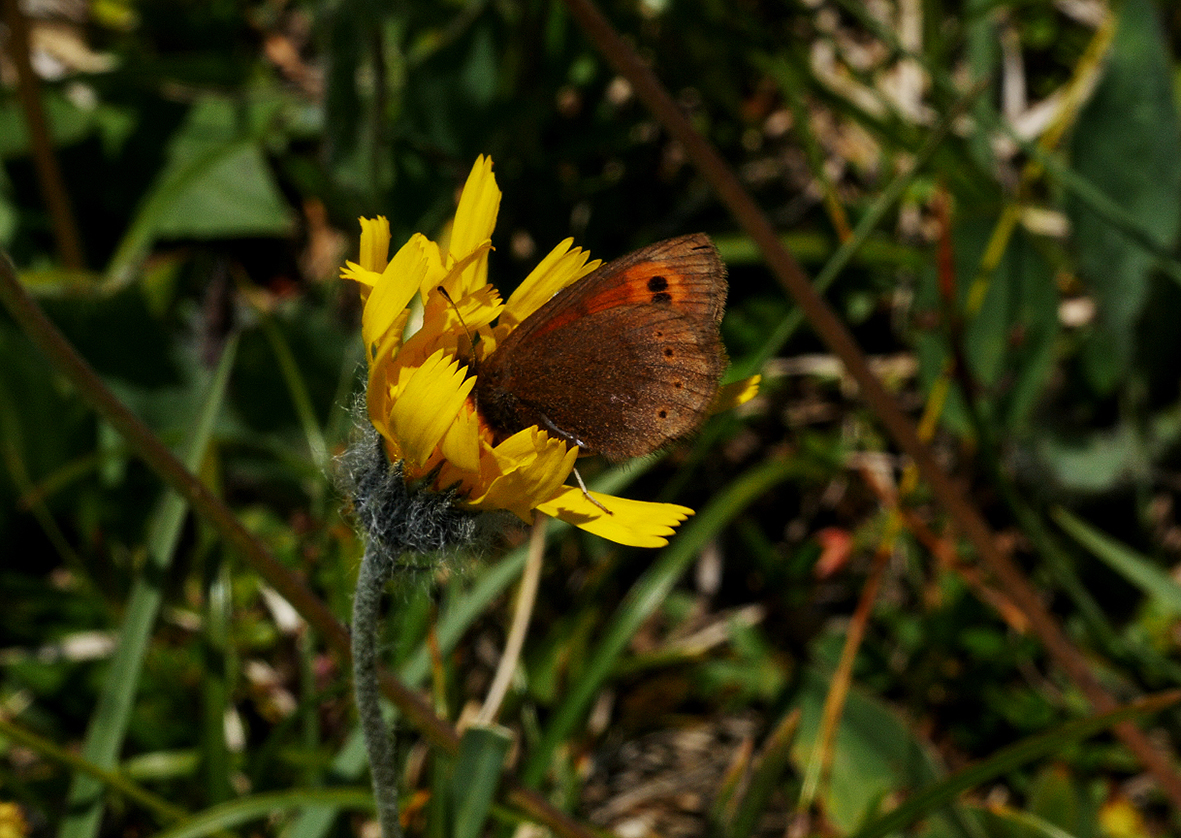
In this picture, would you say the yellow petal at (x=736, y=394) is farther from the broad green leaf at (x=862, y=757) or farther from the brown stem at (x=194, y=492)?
the broad green leaf at (x=862, y=757)

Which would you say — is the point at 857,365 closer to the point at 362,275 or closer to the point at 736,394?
the point at 736,394

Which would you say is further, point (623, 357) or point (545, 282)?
point (545, 282)

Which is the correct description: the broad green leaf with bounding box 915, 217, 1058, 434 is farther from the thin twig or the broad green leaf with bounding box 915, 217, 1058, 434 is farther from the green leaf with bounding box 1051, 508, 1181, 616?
the thin twig

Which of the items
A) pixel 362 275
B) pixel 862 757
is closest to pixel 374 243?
pixel 362 275

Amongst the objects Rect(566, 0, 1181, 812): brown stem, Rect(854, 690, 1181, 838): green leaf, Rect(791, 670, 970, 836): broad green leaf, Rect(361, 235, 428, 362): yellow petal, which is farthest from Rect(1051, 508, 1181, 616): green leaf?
Rect(361, 235, 428, 362): yellow petal

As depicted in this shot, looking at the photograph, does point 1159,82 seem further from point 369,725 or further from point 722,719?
point 369,725

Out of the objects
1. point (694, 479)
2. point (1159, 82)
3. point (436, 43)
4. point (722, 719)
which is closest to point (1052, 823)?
point (722, 719)
